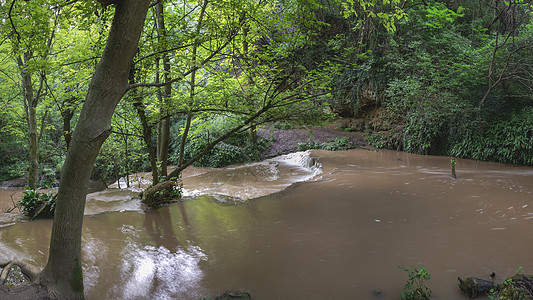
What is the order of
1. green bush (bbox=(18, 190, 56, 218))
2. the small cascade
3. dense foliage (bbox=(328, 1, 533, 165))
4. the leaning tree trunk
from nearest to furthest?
1. the leaning tree trunk
2. green bush (bbox=(18, 190, 56, 218))
3. the small cascade
4. dense foliage (bbox=(328, 1, 533, 165))

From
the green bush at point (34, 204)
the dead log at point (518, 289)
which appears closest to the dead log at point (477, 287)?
the dead log at point (518, 289)

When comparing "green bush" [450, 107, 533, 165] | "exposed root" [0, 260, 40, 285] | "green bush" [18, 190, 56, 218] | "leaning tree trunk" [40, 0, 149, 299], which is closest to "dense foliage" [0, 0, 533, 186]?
"green bush" [450, 107, 533, 165]

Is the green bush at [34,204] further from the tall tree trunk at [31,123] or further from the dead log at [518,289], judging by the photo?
the dead log at [518,289]

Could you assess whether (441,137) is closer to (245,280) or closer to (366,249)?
(366,249)

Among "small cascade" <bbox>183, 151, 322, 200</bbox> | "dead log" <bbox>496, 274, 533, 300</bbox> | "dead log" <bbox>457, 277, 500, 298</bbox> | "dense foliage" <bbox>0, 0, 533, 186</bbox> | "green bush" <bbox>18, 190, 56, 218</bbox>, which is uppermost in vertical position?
"dense foliage" <bbox>0, 0, 533, 186</bbox>

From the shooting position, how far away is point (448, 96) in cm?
1264

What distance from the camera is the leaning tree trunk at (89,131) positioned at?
2.46 metres

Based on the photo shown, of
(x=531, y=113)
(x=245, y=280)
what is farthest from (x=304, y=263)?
(x=531, y=113)

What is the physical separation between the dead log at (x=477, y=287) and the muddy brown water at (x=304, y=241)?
0.19 m

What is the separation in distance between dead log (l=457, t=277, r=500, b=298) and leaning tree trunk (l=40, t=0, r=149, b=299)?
424cm

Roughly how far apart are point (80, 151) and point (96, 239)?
127 inches

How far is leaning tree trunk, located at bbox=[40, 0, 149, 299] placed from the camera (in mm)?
2457

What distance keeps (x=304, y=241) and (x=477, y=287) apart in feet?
7.99

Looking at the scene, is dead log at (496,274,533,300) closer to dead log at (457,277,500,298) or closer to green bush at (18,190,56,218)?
dead log at (457,277,500,298)
